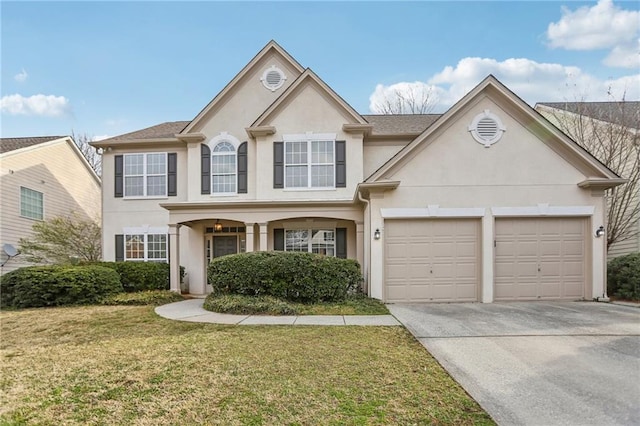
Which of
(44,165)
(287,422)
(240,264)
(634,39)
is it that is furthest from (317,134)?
(44,165)

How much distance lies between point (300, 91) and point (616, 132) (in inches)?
453

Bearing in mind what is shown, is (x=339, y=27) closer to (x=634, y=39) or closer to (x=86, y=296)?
(x=634, y=39)

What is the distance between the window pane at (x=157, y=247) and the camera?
14156mm

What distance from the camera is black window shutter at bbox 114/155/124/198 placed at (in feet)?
46.8

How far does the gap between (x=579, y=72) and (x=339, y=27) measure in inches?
411

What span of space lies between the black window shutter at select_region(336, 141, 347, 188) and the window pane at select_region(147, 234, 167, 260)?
23.7 ft

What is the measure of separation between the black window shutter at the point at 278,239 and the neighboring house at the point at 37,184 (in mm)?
11545

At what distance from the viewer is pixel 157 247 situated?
46.5 ft

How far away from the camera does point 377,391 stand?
13.1 feet

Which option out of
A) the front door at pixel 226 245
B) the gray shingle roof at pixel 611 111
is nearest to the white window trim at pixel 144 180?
the front door at pixel 226 245

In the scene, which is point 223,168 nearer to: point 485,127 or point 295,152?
point 295,152

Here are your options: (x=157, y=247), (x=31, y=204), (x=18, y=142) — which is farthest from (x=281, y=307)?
(x=18, y=142)

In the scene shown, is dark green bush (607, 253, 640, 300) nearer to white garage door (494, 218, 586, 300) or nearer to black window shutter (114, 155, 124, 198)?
white garage door (494, 218, 586, 300)

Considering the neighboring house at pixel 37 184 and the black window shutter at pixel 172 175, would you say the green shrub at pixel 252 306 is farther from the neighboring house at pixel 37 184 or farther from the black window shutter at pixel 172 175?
the neighboring house at pixel 37 184
